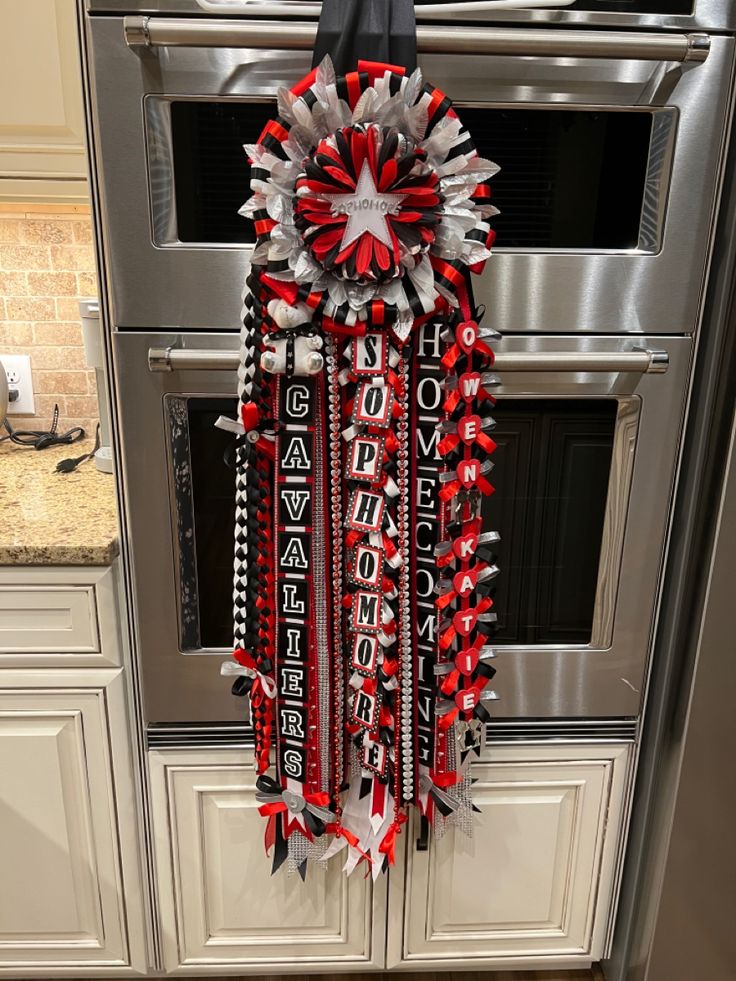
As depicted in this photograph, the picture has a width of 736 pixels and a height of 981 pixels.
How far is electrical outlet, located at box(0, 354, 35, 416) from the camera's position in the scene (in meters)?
1.57

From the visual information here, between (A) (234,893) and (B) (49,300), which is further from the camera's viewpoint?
(B) (49,300)

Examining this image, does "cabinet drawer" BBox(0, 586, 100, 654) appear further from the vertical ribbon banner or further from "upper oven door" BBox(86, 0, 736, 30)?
"upper oven door" BBox(86, 0, 736, 30)

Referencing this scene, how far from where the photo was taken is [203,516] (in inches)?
42.3

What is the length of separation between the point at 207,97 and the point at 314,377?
0.35 meters

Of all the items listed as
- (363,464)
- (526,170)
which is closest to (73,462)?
(363,464)

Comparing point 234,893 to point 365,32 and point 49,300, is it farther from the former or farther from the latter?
point 365,32

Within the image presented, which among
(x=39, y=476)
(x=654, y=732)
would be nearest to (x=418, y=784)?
(x=654, y=732)

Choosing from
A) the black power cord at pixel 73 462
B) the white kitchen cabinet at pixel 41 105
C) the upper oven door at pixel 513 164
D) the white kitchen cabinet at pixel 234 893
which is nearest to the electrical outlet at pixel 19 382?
the black power cord at pixel 73 462

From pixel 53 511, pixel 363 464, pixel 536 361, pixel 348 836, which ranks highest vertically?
pixel 536 361

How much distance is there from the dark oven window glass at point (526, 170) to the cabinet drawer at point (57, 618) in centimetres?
53

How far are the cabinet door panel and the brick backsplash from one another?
64 cm

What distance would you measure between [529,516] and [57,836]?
3.07ft

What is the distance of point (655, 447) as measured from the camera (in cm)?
106

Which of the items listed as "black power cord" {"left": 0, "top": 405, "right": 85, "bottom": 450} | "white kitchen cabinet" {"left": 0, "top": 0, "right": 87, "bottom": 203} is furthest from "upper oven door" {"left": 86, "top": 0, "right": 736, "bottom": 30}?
"black power cord" {"left": 0, "top": 405, "right": 85, "bottom": 450}
